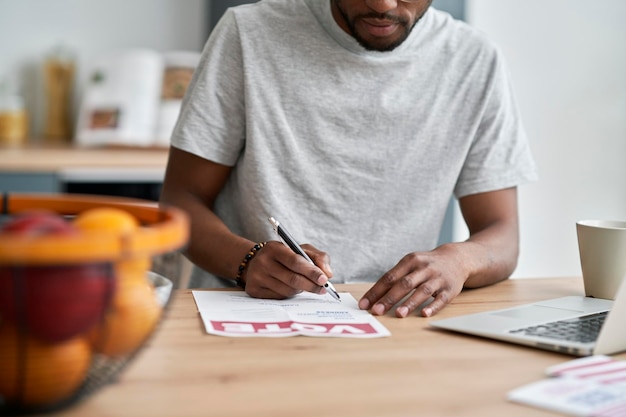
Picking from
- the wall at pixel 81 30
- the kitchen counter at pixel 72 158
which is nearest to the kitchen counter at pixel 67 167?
the kitchen counter at pixel 72 158

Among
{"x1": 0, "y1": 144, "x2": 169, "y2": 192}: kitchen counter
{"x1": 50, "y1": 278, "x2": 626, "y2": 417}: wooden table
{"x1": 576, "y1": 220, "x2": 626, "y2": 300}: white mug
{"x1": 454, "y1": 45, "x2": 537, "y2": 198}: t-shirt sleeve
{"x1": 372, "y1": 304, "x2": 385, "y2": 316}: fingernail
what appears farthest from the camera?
{"x1": 0, "y1": 144, "x2": 169, "y2": 192}: kitchen counter

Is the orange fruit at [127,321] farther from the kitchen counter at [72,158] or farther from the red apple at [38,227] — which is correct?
the kitchen counter at [72,158]

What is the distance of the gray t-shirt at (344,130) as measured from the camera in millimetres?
1611

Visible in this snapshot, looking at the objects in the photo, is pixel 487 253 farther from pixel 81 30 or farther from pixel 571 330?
pixel 81 30

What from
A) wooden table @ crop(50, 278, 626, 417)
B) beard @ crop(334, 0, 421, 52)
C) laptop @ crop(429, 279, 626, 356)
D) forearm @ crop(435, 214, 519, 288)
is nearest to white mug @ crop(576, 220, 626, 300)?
laptop @ crop(429, 279, 626, 356)

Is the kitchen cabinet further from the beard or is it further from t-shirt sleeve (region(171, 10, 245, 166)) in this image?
the beard

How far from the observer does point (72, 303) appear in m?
0.63

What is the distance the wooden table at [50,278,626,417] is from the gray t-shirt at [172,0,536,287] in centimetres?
54

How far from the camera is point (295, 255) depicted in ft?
3.99

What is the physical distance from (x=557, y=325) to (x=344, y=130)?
2.22 feet

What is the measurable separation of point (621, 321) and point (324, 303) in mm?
395

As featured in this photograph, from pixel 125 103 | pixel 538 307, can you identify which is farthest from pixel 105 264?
pixel 125 103

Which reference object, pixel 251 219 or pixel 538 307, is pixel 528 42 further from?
pixel 538 307

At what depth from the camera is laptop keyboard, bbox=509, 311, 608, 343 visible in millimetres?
1024
